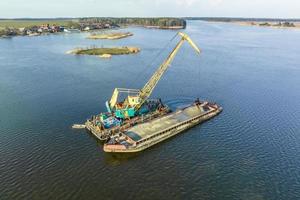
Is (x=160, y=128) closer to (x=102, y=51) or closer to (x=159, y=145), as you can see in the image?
(x=159, y=145)

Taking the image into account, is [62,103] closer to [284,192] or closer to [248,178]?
[248,178]

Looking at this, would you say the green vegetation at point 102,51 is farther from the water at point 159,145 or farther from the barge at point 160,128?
the barge at point 160,128

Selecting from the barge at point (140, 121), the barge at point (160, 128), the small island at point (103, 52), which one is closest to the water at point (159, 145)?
the barge at point (160, 128)

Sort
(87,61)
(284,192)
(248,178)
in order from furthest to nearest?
A: (87,61), (248,178), (284,192)

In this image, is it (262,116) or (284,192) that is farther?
(262,116)

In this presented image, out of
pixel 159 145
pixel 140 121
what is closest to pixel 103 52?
pixel 140 121

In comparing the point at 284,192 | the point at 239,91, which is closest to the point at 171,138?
the point at 284,192
